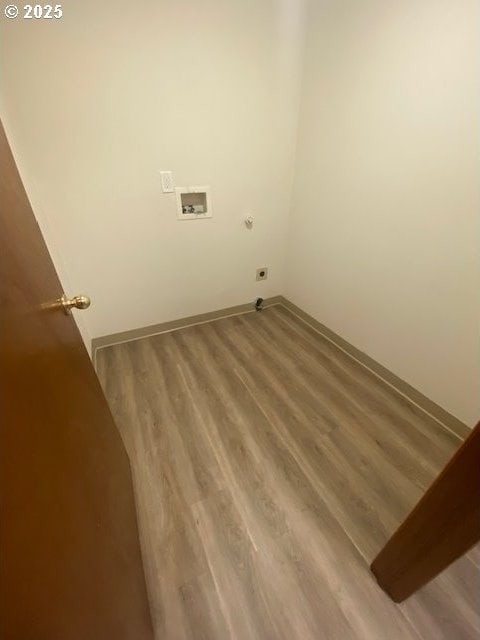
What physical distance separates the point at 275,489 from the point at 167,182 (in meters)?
1.93

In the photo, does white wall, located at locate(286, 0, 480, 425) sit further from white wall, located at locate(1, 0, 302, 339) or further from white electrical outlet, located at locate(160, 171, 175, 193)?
white electrical outlet, located at locate(160, 171, 175, 193)

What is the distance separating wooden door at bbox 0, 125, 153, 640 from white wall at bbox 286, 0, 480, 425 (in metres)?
1.66

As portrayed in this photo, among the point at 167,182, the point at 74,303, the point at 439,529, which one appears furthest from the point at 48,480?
the point at 167,182

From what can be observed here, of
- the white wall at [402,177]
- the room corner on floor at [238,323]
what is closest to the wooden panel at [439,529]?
the room corner on floor at [238,323]

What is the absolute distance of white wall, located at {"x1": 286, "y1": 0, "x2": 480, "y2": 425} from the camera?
1.19 meters

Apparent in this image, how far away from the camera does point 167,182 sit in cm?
182

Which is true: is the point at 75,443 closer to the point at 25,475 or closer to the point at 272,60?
the point at 25,475

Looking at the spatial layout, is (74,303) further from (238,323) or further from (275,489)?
(238,323)

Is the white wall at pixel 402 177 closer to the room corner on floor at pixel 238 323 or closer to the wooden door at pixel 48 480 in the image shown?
the room corner on floor at pixel 238 323

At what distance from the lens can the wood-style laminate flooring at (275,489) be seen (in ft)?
2.96

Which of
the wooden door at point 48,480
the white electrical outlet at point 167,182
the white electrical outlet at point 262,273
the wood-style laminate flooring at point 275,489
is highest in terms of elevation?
the white electrical outlet at point 167,182

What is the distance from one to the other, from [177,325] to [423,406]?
189 cm

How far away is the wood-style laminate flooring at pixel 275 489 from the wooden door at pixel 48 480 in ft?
0.95

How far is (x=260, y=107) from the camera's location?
1.86 m
